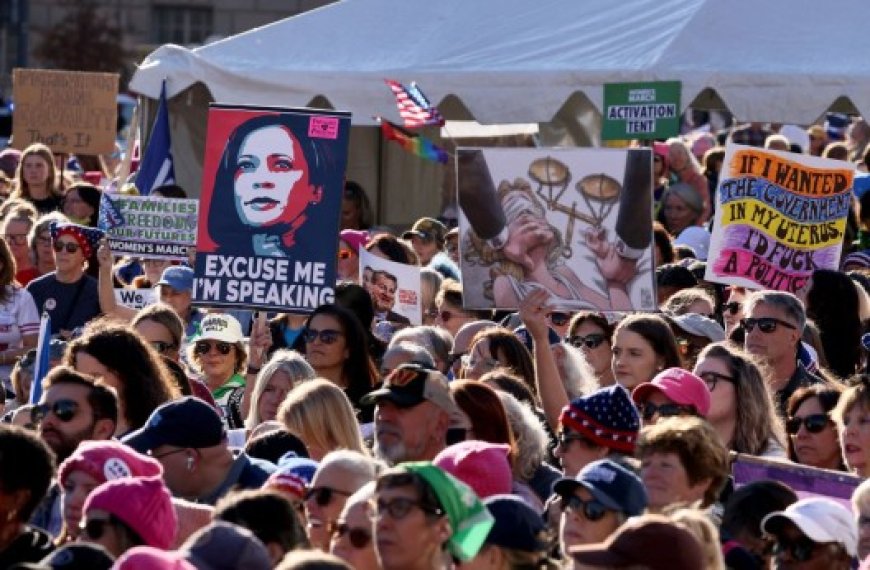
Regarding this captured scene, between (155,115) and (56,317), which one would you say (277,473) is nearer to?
(56,317)

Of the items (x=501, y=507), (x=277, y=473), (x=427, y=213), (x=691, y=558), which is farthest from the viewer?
(x=427, y=213)

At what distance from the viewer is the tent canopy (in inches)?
664

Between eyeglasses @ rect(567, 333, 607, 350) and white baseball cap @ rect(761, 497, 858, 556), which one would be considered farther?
eyeglasses @ rect(567, 333, 607, 350)

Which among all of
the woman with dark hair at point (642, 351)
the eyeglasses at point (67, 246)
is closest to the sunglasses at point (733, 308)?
the woman with dark hair at point (642, 351)

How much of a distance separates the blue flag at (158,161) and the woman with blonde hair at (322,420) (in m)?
10.2

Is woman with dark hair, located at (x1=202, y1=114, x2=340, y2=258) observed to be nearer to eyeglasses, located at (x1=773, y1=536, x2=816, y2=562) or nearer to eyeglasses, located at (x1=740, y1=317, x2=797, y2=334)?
eyeglasses, located at (x1=740, y1=317, x2=797, y2=334)

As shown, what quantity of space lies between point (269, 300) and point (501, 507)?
4352mm

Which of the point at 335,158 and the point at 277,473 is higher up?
the point at 335,158

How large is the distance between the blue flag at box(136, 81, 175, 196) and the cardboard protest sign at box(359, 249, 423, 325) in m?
6.13

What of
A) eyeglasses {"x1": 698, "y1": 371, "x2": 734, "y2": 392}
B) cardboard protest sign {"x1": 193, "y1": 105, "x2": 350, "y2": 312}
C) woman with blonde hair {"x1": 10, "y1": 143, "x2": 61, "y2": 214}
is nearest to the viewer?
eyeglasses {"x1": 698, "y1": 371, "x2": 734, "y2": 392}

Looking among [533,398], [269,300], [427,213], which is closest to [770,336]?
[533,398]

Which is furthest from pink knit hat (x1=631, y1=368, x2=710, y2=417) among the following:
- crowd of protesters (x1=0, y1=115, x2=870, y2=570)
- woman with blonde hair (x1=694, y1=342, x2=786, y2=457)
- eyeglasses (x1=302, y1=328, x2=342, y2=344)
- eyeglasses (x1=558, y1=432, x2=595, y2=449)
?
eyeglasses (x1=302, y1=328, x2=342, y2=344)

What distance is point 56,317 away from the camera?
1212 centimetres

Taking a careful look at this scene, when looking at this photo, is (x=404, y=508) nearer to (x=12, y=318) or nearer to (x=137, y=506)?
(x=137, y=506)
